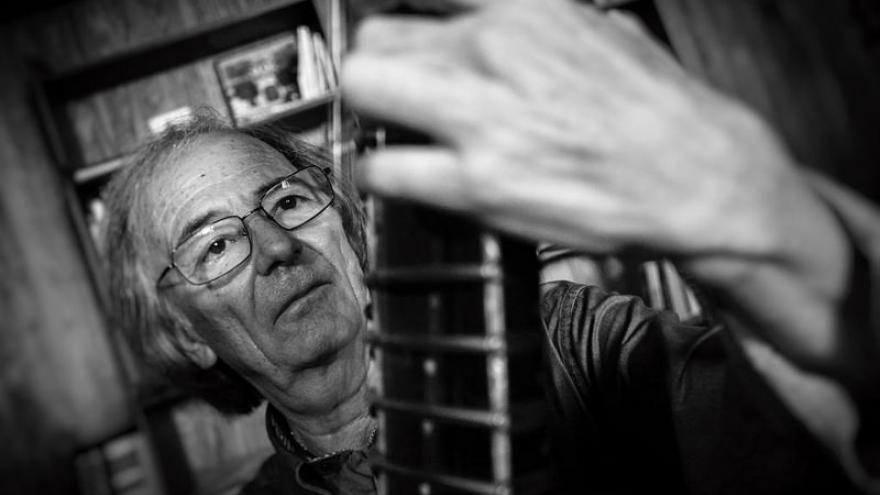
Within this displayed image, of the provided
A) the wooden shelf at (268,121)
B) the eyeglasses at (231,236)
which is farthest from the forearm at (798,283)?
the wooden shelf at (268,121)

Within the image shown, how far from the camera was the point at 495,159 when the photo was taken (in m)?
0.33

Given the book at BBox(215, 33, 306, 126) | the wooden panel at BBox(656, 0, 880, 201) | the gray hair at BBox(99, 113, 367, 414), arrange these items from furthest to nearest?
the wooden panel at BBox(656, 0, 880, 201)
the book at BBox(215, 33, 306, 126)
the gray hair at BBox(99, 113, 367, 414)

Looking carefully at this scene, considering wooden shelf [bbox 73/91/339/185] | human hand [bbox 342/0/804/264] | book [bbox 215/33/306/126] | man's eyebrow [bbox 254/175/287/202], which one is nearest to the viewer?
human hand [bbox 342/0/804/264]

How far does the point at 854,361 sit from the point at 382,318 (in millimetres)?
393

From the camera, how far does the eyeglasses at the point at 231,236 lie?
1281mm

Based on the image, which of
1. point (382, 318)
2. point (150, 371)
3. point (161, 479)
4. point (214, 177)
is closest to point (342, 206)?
point (214, 177)

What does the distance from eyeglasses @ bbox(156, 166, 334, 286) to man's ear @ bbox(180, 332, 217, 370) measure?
0.73 ft

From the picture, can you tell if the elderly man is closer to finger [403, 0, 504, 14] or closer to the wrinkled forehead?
the wrinkled forehead

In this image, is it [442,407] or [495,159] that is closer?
[495,159]

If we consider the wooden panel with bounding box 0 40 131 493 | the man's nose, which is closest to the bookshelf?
Result: the wooden panel with bounding box 0 40 131 493

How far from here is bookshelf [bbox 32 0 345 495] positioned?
2.08 m

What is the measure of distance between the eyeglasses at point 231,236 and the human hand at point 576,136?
3.38ft

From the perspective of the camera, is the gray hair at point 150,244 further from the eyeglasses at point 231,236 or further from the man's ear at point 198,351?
the eyeglasses at point 231,236

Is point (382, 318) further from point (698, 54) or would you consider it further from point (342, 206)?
point (698, 54)
